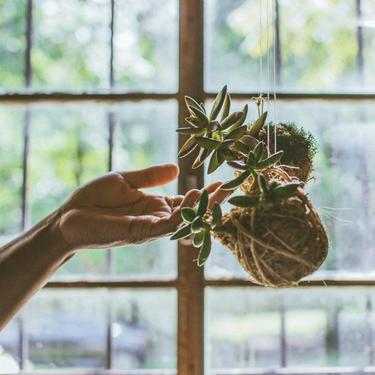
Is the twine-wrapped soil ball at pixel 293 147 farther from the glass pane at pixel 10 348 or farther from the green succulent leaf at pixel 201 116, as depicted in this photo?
the glass pane at pixel 10 348

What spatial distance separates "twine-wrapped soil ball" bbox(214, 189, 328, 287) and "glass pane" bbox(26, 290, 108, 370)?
36.4 inches

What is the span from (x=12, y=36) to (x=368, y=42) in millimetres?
1104

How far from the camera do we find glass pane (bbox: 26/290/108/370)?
175 centimetres

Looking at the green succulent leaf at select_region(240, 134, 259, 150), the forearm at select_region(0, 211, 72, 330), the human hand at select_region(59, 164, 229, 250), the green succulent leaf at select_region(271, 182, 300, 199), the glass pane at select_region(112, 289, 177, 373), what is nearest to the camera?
the green succulent leaf at select_region(271, 182, 300, 199)

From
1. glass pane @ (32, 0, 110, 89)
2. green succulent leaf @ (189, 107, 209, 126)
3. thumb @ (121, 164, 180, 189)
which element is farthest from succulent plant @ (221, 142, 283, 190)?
glass pane @ (32, 0, 110, 89)

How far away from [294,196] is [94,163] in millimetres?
980

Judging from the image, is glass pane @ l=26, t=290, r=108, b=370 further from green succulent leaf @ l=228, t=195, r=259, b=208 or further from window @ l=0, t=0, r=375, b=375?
green succulent leaf @ l=228, t=195, r=259, b=208

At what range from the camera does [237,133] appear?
96 centimetres

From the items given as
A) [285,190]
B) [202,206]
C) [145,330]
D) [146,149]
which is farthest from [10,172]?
[285,190]

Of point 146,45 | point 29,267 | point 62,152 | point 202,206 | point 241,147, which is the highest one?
point 146,45

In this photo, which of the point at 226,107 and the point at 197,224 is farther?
the point at 226,107

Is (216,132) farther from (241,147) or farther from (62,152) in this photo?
(62,152)

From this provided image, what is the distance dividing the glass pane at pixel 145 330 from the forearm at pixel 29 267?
1.86ft

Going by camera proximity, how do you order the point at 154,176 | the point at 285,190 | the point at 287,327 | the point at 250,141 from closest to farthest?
1. the point at 285,190
2. the point at 250,141
3. the point at 154,176
4. the point at 287,327
